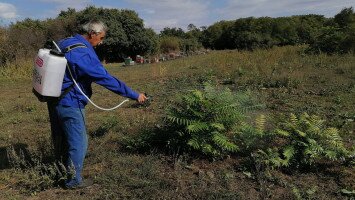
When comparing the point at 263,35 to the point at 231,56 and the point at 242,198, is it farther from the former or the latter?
the point at 242,198

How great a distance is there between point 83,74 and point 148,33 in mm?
24362

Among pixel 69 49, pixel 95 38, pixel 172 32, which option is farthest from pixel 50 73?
pixel 172 32

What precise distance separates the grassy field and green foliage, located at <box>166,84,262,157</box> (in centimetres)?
21

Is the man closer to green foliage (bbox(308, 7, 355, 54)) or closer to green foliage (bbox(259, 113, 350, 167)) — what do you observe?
green foliage (bbox(259, 113, 350, 167))

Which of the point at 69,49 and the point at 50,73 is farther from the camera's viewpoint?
the point at 69,49

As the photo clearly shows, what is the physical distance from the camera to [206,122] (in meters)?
4.76

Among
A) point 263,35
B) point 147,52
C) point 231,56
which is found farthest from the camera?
point 147,52

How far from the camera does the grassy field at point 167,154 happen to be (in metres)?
4.25

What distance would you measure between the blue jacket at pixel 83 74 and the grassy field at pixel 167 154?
88 cm

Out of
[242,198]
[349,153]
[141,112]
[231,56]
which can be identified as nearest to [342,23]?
[231,56]

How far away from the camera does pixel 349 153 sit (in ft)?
14.9

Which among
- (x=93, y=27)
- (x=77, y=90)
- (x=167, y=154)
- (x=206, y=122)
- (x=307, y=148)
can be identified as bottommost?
(x=167, y=154)

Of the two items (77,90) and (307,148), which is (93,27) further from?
(307,148)

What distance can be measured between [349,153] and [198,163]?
5.63 feet
